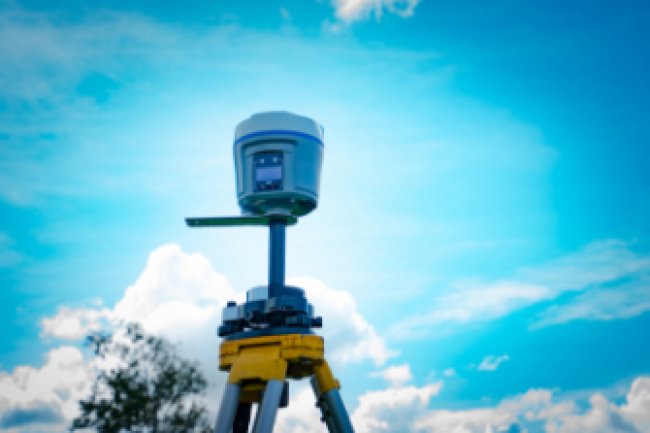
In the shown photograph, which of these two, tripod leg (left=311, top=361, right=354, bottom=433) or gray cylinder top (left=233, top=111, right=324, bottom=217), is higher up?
gray cylinder top (left=233, top=111, right=324, bottom=217)

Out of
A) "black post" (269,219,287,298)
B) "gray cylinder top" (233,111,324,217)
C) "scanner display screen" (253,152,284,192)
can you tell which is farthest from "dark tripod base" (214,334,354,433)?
"scanner display screen" (253,152,284,192)

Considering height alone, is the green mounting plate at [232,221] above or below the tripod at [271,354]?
above

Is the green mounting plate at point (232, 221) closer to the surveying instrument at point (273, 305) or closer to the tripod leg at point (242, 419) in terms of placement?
the surveying instrument at point (273, 305)

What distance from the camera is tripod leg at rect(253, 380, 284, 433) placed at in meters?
7.87

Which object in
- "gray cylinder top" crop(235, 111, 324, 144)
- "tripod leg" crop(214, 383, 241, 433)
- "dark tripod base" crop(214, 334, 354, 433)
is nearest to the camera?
"dark tripod base" crop(214, 334, 354, 433)

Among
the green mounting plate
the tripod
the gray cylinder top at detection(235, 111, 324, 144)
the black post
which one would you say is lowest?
the tripod

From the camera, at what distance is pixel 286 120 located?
30.2ft

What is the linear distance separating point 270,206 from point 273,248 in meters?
0.58

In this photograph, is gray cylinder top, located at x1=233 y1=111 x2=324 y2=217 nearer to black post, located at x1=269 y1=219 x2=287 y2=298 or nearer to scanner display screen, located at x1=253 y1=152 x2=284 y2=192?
scanner display screen, located at x1=253 y1=152 x2=284 y2=192

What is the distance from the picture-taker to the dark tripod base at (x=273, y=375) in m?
8.19

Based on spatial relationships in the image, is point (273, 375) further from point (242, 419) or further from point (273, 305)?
point (242, 419)

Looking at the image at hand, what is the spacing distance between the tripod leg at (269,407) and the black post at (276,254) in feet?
4.19

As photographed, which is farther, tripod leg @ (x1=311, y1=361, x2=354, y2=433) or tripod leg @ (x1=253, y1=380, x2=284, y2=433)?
tripod leg @ (x1=311, y1=361, x2=354, y2=433)

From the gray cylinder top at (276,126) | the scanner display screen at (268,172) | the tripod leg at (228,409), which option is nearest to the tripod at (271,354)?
the tripod leg at (228,409)
